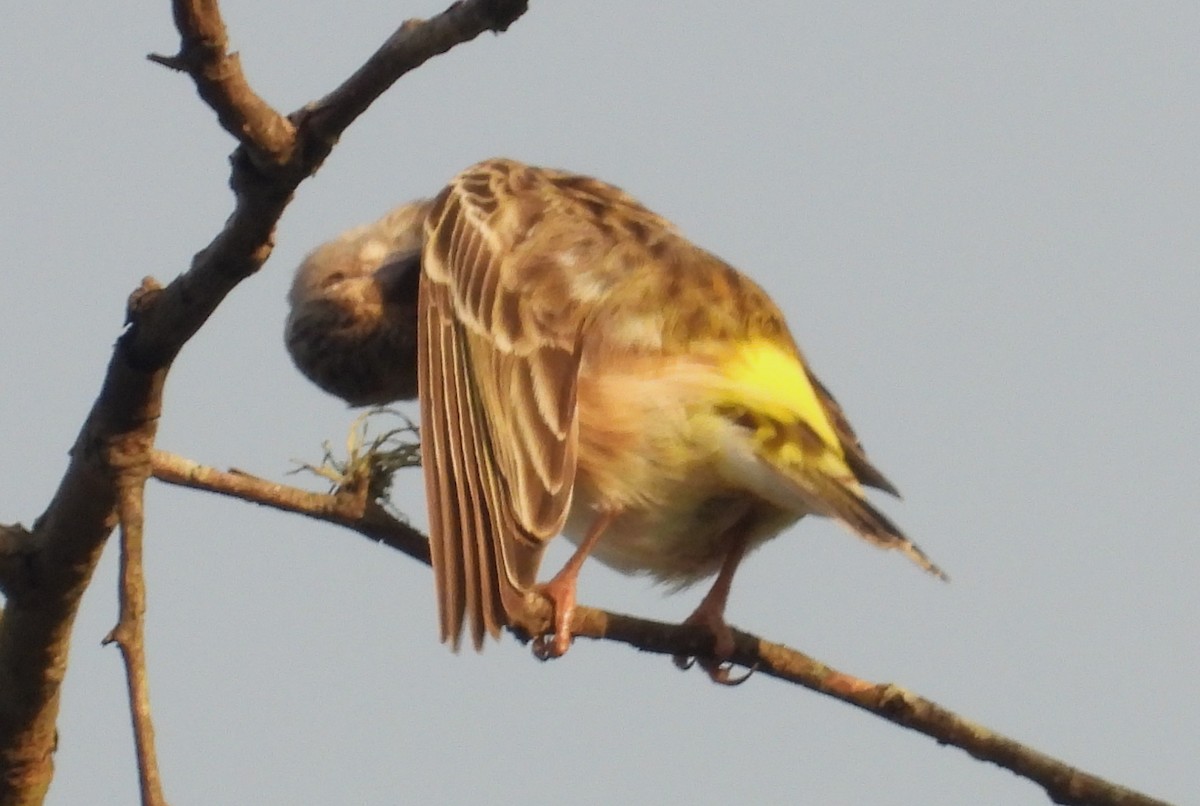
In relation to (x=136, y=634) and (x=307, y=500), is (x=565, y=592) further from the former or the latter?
(x=136, y=634)

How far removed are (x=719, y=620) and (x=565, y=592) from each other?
2.13 feet

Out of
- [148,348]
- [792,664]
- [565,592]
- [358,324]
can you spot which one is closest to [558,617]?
[565,592]

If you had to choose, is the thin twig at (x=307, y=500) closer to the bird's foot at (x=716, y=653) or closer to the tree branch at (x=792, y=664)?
the tree branch at (x=792, y=664)

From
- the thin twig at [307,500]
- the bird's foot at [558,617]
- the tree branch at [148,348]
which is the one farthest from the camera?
the bird's foot at [558,617]

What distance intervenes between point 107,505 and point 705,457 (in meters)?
1.70

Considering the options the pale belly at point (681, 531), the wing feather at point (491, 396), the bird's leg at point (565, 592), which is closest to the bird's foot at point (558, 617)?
the bird's leg at point (565, 592)

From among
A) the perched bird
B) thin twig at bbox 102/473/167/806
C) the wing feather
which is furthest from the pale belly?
thin twig at bbox 102/473/167/806

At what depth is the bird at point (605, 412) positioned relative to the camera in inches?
177

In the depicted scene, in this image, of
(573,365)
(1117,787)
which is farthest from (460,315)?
(1117,787)

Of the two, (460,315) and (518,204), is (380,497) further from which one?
(518,204)

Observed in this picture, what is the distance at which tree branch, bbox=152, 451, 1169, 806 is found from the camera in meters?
3.93

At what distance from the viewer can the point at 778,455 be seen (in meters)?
4.76

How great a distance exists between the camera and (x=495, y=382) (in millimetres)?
4895

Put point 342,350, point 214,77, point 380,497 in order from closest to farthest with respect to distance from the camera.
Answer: point 214,77, point 380,497, point 342,350
